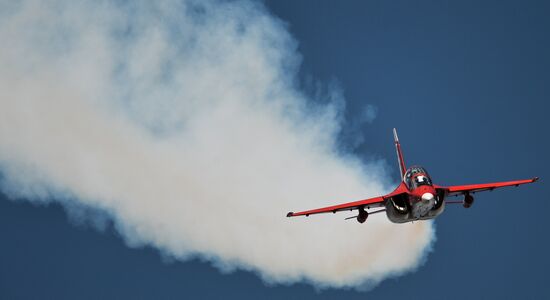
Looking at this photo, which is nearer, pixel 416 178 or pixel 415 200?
pixel 415 200

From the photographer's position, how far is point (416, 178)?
61438 millimetres

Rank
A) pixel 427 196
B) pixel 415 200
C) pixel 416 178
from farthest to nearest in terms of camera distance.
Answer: pixel 416 178 < pixel 415 200 < pixel 427 196

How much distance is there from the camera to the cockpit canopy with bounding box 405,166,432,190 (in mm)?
61016

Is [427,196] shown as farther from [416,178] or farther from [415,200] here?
[416,178]

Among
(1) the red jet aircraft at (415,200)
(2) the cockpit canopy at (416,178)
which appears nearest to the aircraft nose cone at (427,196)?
(1) the red jet aircraft at (415,200)

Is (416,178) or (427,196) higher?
(416,178)

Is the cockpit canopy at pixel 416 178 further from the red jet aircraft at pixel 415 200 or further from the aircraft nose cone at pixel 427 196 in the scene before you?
the aircraft nose cone at pixel 427 196

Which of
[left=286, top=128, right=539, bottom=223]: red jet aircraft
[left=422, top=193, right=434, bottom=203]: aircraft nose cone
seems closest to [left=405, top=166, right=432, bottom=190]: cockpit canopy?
[left=286, top=128, right=539, bottom=223]: red jet aircraft

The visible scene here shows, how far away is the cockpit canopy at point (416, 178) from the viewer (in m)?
61.0

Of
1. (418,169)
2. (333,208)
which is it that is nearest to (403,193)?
(418,169)

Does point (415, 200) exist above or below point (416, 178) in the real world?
below

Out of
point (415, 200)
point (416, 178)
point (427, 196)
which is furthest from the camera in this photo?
point (416, 178)

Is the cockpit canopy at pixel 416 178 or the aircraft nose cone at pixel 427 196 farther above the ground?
the cockpit canopy at pixel 416 178

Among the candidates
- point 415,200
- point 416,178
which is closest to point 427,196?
point 415,200
